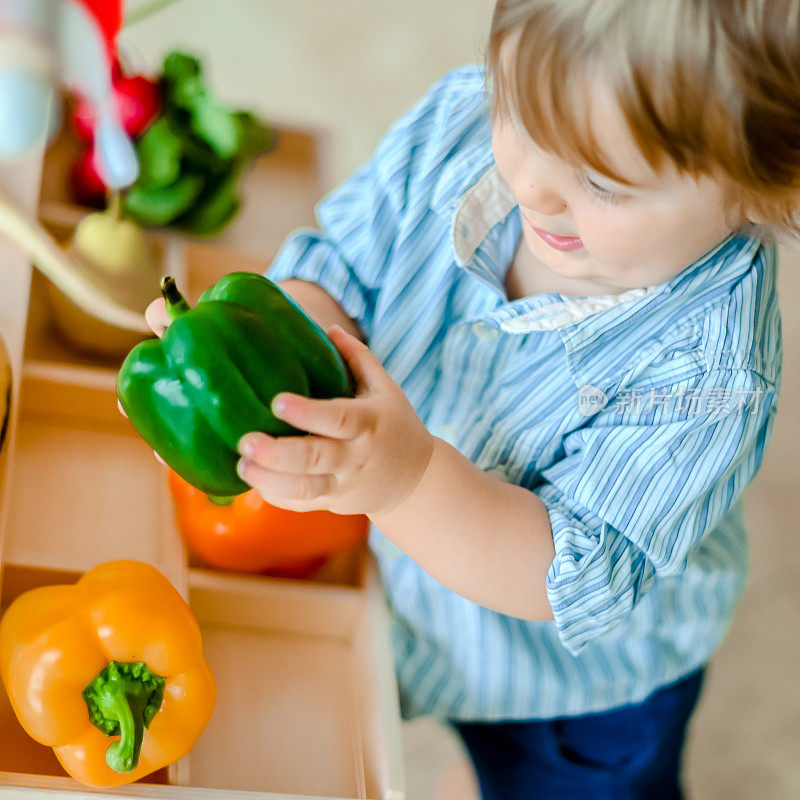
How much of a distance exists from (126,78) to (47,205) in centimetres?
17

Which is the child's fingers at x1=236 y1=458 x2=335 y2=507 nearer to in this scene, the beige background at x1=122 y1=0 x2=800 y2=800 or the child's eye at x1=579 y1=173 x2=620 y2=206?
the child's eye at x1=579 y1=173 x2=620 y2=206

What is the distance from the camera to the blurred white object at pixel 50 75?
3.09 feet

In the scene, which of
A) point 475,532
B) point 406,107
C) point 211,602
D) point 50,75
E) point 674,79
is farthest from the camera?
point 406,107

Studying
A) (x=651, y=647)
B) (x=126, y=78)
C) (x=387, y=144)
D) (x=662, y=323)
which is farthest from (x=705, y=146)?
(x=126, y=78)

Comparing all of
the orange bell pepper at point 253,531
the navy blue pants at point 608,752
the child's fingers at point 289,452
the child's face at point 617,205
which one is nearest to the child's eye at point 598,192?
the child's face at point 617,205

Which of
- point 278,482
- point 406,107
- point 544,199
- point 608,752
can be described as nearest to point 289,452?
point 278,482

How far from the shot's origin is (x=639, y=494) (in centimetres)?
77

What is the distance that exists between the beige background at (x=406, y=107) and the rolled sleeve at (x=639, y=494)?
0.52 metres

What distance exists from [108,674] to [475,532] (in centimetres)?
30

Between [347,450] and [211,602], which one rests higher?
Answer: [347,450]

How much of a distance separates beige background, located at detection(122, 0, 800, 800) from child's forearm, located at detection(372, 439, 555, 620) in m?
0.50

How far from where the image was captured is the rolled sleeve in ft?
2.49

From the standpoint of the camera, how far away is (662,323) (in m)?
0.79

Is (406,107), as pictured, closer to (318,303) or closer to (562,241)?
(318,303)
